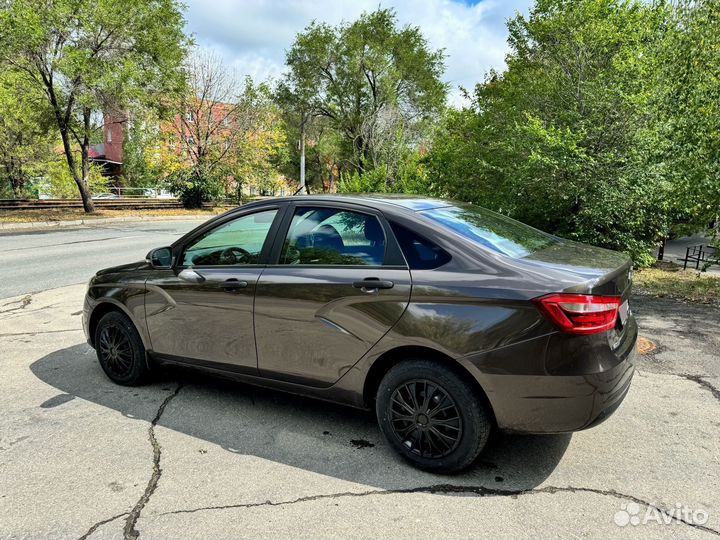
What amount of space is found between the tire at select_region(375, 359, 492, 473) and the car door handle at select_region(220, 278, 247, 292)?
116 centimetres

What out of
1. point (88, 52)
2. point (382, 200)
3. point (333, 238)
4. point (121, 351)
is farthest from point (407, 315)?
point (88, 52)

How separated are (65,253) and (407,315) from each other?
11.9m

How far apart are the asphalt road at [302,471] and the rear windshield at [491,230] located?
1.22m

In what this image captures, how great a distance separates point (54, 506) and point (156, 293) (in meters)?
1.65

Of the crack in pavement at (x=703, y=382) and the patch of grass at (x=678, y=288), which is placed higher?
the patch of grass at (x=678, y=288)

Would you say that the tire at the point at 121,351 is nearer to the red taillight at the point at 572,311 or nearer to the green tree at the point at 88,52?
the red taillight at the point at 572,311

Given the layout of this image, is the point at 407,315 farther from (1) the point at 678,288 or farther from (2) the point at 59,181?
(2) the point at 59,181

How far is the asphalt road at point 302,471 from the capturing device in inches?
97.4

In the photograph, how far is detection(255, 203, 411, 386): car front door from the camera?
298cm

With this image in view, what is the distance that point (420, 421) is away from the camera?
2891 millimetres

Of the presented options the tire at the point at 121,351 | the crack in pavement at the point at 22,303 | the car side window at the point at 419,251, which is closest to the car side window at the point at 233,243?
the tire at the point at 121,351

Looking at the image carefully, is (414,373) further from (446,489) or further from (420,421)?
(446,489)

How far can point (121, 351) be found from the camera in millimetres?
4180

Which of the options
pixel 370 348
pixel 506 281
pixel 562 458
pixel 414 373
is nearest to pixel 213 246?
pixel 370 348
